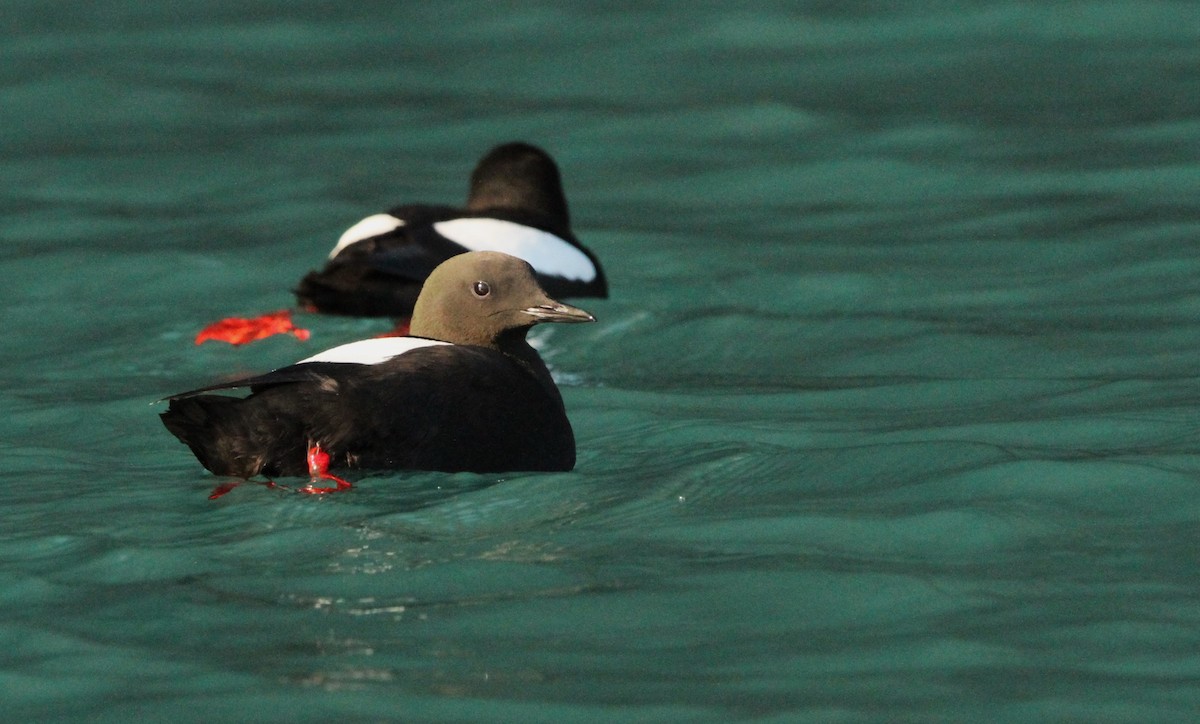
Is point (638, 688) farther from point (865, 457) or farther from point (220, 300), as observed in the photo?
point (220, 300)

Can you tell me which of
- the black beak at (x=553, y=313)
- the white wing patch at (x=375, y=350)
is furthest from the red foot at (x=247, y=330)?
the white wing patch at (x=375, y=350)

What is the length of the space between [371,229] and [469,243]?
44 cm

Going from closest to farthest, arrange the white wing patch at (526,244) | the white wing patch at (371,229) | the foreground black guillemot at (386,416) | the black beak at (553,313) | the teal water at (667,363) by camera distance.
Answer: the teal water at (667,363), the foreground black guillemot at (386,416), the black beak at (553,313), the white wing patch at (371,229), the white wing patch at (526,244)

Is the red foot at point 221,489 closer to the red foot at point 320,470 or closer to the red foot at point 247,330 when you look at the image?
the red foot at point 320,470

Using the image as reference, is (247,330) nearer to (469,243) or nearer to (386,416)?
(469,243)

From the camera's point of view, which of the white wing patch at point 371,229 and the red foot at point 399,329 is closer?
the red foot at point 399,329

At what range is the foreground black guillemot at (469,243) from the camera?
9.29 metres

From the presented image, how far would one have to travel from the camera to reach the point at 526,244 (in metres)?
10.2

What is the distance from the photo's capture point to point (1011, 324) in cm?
916

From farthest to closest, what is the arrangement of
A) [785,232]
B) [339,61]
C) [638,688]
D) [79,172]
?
[339,61], [79,172], [785,232], [638,688]

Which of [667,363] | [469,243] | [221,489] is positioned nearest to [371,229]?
[469,243]

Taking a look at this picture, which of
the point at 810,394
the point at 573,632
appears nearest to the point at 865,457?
the point at 810,394

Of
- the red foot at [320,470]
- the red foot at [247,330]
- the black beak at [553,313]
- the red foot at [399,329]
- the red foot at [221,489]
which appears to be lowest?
the red foot at [399,329]

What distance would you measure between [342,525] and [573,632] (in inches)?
41.8
